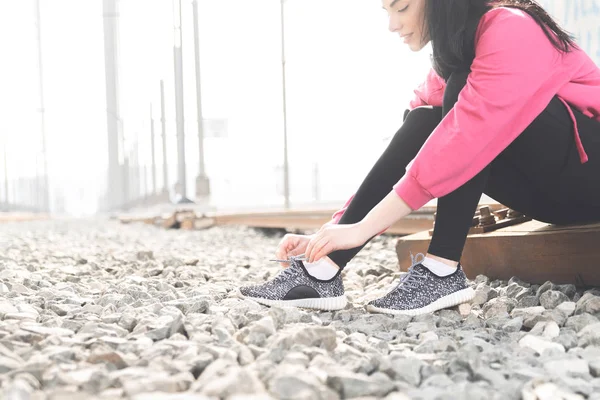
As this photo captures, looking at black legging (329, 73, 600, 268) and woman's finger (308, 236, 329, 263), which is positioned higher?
black legging (329, 73, 600, 268)

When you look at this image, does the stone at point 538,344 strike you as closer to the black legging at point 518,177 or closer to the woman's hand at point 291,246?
the black legging at point 518,177

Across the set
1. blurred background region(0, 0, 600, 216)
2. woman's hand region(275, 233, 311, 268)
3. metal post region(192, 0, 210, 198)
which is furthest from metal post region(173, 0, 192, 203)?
woman's hand region(275, 233, 311, 268)

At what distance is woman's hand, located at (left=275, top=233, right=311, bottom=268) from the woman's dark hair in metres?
0.55

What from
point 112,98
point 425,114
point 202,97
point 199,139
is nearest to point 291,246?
point 425,114

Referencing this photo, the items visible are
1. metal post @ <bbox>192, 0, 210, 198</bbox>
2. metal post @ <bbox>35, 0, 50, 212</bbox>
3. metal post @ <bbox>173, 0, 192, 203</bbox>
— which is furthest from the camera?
metal post @ <bbox>35, 0, 50, 212</bbox>

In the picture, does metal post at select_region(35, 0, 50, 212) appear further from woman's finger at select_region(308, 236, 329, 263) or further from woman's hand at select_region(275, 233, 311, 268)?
woman's finger at select_region(308, 236, 329, 263)

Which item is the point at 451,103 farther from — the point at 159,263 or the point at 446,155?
the point at 159,263

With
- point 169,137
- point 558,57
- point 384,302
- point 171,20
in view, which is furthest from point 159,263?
point 169,137

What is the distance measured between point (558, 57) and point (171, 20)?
10.3 meters

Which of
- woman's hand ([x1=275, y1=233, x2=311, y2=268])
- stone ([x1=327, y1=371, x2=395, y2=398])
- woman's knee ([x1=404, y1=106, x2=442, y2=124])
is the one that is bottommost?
stone ([x1=327, y1=371, x2=395, y2=398])

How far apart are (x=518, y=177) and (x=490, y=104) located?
0.34 meters

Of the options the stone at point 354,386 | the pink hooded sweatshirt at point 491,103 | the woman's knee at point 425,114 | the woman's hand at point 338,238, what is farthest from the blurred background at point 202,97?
the stone at point 354,386

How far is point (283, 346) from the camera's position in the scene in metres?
1.08

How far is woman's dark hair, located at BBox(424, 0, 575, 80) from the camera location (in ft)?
4.47
